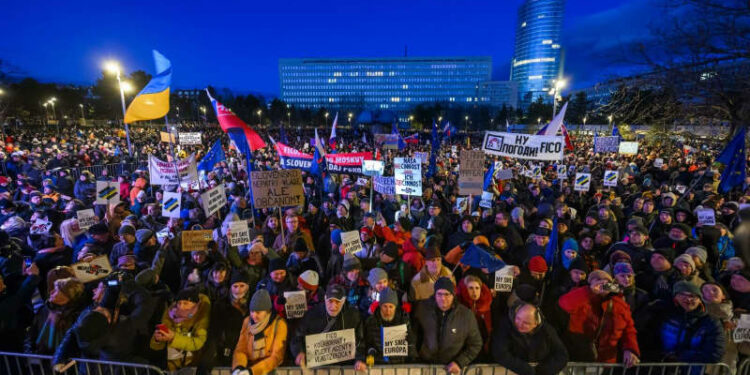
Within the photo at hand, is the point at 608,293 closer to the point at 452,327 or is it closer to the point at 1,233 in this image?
the point at 452,327

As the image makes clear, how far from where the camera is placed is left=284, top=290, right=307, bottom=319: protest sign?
3.54 metres

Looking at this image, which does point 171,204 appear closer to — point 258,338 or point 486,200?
point 258,338

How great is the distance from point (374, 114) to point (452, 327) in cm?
9839

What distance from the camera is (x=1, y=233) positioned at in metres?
4.44

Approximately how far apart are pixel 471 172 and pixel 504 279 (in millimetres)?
3517

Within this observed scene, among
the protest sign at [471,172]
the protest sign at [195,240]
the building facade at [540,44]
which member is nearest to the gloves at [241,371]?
the protest sign at [195,240]

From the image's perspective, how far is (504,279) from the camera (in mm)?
3934

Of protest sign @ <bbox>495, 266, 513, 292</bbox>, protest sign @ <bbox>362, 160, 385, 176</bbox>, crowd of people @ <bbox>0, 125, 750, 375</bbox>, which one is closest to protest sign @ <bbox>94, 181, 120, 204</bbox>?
crowd of people @ <bbox>0, 125, 750, 375</bbox>

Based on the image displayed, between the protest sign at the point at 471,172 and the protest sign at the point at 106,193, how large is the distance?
732 centimetres

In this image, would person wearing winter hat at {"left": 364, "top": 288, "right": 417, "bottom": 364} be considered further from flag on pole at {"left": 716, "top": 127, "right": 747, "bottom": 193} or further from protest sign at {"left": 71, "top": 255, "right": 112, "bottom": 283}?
flag on pole at {"left": 716, "top": 127, "right": 747, "bottom": 193}

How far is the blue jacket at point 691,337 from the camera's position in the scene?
10.1 feet

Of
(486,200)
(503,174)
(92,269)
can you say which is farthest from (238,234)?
(503,174)

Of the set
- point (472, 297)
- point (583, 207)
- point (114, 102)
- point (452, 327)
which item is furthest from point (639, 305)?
point (114, 102)

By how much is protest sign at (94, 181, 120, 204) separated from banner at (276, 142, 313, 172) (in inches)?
140
